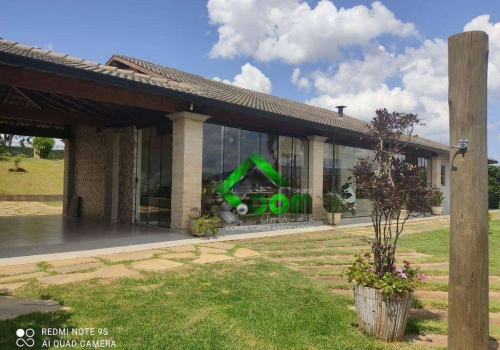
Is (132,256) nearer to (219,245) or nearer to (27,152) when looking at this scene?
(219,245)

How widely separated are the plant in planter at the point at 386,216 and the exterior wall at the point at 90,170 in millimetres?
11006

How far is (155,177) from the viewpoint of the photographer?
1088cm

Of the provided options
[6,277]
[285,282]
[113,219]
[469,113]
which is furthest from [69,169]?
[469,113]

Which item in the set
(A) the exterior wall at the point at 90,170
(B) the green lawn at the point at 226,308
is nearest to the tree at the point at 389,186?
(B) the green lawn at the point at 226,308

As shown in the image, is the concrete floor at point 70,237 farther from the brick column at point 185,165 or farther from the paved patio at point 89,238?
the brick column at point 185,165

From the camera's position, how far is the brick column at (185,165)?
29.9ft

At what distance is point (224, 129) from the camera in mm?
10766

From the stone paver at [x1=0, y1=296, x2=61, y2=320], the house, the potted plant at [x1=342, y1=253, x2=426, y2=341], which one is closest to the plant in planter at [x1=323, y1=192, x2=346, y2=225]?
the house

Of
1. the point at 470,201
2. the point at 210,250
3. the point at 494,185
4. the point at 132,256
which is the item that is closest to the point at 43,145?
the point at 132,256

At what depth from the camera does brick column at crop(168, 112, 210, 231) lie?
9.11 m

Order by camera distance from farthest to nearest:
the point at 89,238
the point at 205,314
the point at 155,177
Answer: the point at 155,177 < the point at 89,238 < the point at 205,314

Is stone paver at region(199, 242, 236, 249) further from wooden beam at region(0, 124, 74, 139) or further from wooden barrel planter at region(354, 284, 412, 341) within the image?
wooden beam at region(0, 124, 74, 139)

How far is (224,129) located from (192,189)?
2.48 meters

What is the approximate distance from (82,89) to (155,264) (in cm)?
411
